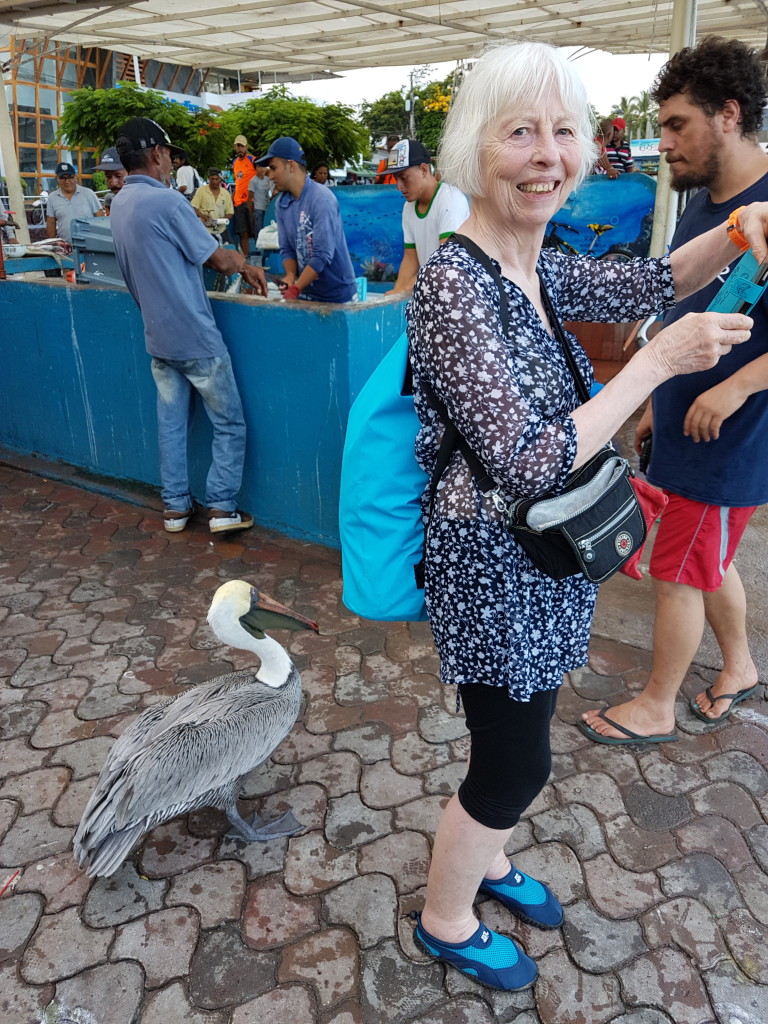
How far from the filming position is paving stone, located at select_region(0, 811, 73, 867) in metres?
2.34

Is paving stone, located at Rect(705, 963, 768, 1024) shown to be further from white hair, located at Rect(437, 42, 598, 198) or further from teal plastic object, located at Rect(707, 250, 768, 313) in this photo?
white hair, located at Rect(437, 42, 598, 198)

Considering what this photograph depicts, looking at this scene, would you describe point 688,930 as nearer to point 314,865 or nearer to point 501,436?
point 314,865

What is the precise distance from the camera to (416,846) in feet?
7.70

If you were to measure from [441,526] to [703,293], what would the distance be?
1.40 m

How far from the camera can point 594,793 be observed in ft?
8.32

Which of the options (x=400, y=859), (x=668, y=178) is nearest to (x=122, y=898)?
(x=400, y=859)

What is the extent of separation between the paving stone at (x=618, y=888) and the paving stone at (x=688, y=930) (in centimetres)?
4

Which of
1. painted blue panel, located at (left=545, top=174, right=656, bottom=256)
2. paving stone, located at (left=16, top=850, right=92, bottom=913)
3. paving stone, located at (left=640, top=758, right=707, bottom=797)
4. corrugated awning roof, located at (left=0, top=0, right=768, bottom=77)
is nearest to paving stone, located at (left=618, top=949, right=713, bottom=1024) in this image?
paving stone, located at (left=640, top=758, right=707, bottom=797)

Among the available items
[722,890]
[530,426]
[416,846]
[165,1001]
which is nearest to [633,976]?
[722,890]

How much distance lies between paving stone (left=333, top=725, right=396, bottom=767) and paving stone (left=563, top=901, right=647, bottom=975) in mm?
854

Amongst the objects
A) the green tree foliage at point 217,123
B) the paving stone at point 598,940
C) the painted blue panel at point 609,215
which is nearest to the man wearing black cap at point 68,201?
the green tree foliage at point 217,123

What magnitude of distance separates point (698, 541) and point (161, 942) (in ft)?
6.81

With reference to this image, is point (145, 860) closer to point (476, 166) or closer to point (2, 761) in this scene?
point (2, 761)

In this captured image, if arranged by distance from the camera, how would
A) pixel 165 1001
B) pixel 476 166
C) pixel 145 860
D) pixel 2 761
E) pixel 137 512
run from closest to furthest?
pixel 476 166, pixel 165 1001, pixel 145 860, pixel 2 761, pixel 137 512
